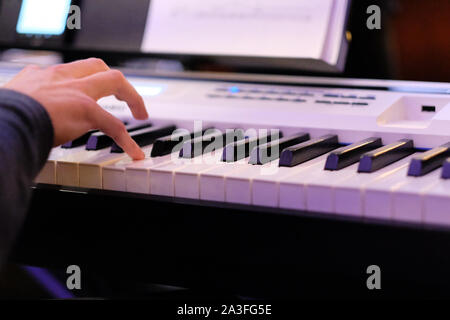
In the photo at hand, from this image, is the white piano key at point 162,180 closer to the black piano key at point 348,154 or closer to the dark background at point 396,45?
the black piano key at point 348,154

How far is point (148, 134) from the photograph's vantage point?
3.94 ft

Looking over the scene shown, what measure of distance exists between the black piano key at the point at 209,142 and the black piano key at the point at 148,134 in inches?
3.7

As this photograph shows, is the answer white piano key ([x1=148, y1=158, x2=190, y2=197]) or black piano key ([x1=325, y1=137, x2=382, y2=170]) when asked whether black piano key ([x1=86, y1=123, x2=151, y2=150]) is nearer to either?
white piano key ([x1=148, y1=158, x2=190, y2=197])

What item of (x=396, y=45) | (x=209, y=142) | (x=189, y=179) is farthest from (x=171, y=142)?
(x=396, y=45)

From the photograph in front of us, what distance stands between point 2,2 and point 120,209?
35.9 inches

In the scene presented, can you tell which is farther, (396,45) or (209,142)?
(396,45)

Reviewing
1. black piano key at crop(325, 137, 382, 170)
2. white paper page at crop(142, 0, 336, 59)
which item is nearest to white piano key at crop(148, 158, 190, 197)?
black piano key at crop(325, 137, 382, 170)

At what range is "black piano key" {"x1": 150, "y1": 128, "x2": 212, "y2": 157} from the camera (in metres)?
1.09

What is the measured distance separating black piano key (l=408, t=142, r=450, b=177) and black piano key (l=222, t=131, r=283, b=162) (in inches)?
11.2

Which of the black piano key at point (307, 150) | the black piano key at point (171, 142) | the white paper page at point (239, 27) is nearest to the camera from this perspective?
the black piano key at point (307, 150)

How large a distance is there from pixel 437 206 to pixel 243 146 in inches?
14.6

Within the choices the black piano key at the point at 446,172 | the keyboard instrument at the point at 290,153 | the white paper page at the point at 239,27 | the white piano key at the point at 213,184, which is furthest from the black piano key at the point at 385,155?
the white paper page at the point at 239,27

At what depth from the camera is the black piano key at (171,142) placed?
1088 mm

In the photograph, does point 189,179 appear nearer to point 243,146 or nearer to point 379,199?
point 243,146
